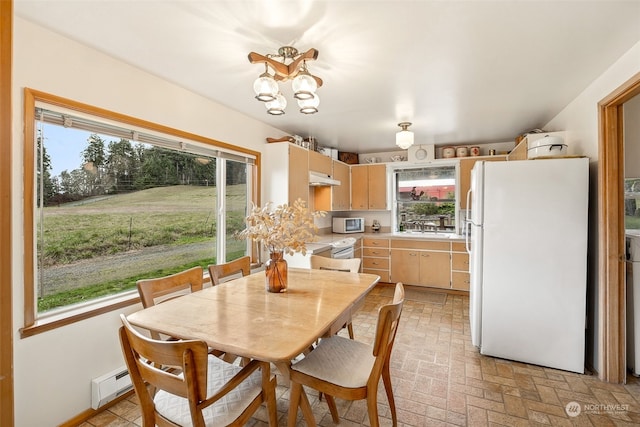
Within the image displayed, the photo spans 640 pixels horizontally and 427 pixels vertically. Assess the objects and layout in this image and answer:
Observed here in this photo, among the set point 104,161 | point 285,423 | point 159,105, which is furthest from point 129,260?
point 285,423

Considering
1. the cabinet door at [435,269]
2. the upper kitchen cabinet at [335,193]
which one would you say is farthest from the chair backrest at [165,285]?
the cabinet door at [435,269]

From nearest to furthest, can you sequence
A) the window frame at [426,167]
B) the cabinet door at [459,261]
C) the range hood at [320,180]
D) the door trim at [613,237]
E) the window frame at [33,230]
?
the window frame at [33,230] < the door trim at [613,237] < the range hood at [320,180] < the cabinet door at [459,261] < the window frame at [426,167]

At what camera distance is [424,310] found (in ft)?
12.0

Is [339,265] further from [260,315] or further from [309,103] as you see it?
[309,103]

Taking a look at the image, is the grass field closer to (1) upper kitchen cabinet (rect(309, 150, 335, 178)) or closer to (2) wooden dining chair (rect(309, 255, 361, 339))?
(2) wooden dining chair (rect(309, 255, 361, 339))

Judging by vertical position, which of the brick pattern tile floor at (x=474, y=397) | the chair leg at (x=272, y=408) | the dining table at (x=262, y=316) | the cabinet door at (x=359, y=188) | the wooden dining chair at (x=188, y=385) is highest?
the cabinet door at (x=359, y=188)

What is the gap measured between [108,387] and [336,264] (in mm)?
1793

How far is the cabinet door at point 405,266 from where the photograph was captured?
4.50m

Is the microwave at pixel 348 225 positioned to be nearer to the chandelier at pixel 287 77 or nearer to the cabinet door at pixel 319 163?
the cabinet door at pixel 319 163

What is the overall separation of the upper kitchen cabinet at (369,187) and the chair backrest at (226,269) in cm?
310

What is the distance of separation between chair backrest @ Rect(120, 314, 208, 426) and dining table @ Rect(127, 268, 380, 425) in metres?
0.15

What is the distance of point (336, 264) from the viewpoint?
2533mm

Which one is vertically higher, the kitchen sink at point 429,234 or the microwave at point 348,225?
the microwave at point 348,225

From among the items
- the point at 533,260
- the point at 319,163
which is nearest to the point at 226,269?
the point at 319,163
